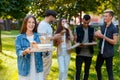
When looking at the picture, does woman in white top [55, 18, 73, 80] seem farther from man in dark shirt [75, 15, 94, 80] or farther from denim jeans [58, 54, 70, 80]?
man in dark shirt [75, 15, 94, 80]

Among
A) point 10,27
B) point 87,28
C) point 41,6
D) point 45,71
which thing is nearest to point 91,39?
point 87,28

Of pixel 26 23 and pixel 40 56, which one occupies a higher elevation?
pixel 26 23

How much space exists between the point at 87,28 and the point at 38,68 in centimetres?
239

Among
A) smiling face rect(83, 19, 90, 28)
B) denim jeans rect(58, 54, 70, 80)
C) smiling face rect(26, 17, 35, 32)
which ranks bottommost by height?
denim jeans rect(58, 54, 70, 80)

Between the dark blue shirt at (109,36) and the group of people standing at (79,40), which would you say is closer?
the group of people standing at (79,40)

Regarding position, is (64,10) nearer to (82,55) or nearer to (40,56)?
(82,55)

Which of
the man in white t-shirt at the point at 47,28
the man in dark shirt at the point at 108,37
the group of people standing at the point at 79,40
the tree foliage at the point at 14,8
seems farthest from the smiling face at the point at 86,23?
the tree foliage at the point at 14,8

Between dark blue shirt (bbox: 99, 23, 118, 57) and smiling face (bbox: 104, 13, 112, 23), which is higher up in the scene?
smiling face (bbox: 104, 13, 112, 23)

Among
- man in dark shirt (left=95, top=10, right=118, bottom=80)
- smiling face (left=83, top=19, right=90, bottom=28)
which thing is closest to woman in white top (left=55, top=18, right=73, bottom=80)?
smiling face (left=83, top=19, right=90, bottom=28)

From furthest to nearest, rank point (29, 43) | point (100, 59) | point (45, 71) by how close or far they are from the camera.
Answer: point (100, 59) → point (45, 71) → point (29, 43)

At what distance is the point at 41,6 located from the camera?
14.8 m

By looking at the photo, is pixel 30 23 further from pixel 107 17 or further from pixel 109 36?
pixel 109 36

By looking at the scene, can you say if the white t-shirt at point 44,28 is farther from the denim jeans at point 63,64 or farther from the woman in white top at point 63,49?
the denim jeans at point 63,64

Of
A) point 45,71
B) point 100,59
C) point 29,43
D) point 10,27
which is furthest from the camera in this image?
point 10,27
